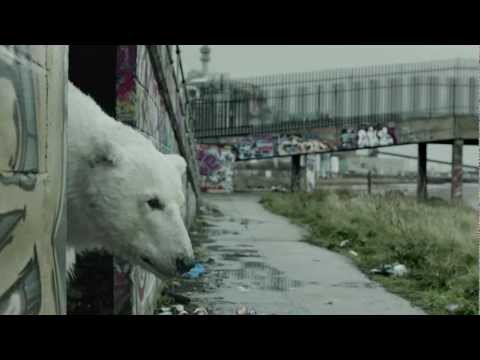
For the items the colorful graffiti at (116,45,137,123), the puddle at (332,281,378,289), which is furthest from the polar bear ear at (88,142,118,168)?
the puddle at (332,281,378,289)

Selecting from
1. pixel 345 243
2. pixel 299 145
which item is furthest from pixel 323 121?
pixel 345 243

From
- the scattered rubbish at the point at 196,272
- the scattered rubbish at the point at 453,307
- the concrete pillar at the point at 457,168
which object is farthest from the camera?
the concrete pillar at the point at 457,168

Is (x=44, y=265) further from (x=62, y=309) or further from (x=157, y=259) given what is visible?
(x=157, y=259)

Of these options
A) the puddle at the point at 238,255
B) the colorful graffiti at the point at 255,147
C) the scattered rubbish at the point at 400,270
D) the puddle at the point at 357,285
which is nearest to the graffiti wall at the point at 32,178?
the puddle at the point at 357,285

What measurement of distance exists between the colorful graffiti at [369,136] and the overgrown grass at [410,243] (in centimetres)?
1042

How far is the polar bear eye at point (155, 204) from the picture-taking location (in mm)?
4203

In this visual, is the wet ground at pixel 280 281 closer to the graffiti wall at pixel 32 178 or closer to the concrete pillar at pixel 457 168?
the graffiti wall at pixel 32 178

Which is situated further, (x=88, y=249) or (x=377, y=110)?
(x=377, y=110)

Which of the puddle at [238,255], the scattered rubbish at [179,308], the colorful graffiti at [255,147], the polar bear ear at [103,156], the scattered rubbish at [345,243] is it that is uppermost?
the colorful graffiti at [255,147]

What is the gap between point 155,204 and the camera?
4215 millimetres

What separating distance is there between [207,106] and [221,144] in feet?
6.15
